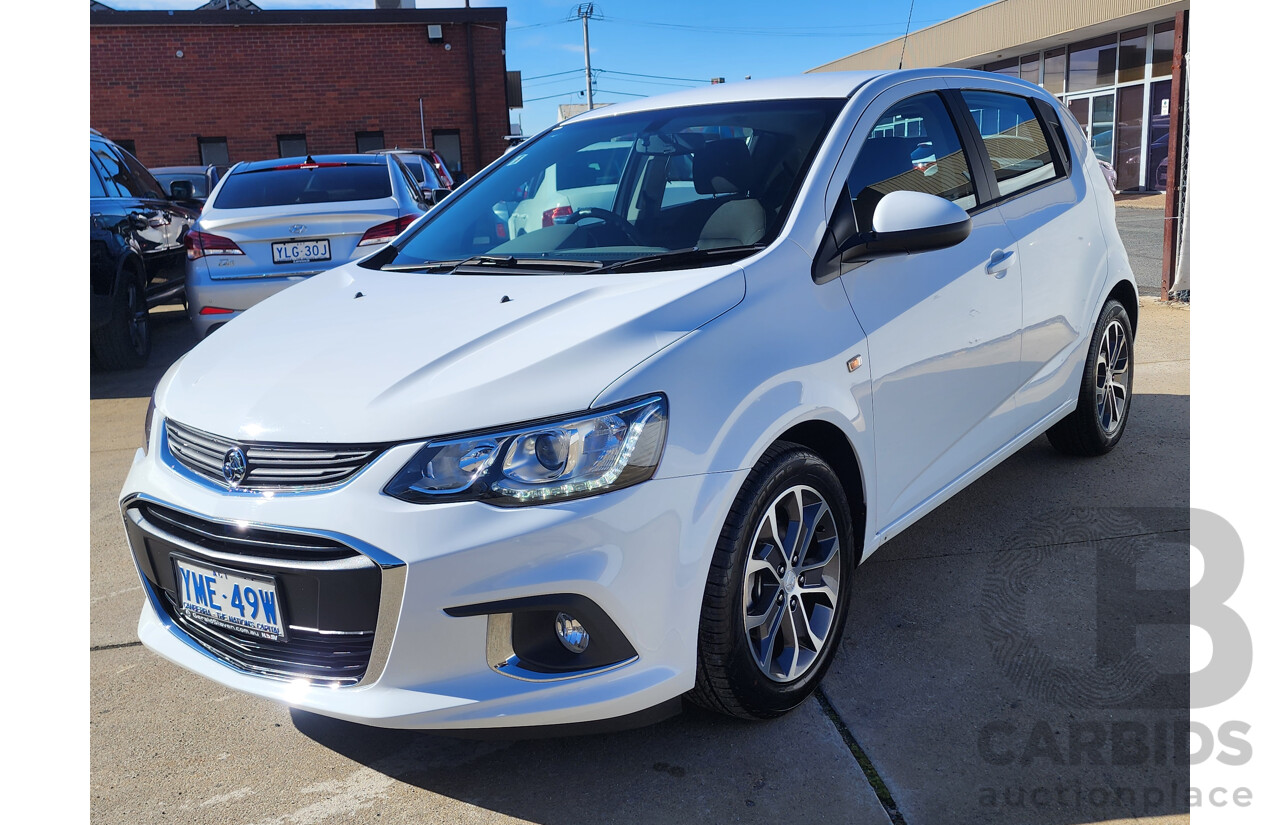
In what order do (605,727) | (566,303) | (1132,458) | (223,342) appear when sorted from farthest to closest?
1. (1132,458)
2. (223,342)
3. (566,303)
4. (605,727)

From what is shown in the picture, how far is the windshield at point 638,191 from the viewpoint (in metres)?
2.83

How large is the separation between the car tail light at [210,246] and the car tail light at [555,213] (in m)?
4.09

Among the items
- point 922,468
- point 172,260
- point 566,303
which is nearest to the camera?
point 566,303

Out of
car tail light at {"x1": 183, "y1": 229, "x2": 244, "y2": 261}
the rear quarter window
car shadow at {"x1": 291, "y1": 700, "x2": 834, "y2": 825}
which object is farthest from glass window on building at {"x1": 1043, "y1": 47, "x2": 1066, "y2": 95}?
car shadow at {"x1": 291, "y1": 700, "x2": 834, "y2": 825}

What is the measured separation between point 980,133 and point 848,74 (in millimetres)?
549

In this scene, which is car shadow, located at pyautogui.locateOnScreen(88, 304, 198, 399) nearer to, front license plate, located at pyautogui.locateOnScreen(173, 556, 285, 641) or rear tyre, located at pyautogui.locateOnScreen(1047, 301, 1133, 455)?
front license plate, located at pyautogui.locateOnScreen(173, 556, 285, 641)

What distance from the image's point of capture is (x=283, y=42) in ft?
68.7

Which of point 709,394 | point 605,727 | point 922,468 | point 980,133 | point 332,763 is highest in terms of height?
point 980,133

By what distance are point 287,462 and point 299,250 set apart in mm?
4908

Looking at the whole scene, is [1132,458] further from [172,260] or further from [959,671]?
[172,260]

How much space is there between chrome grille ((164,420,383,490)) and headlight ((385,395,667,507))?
0.40ft

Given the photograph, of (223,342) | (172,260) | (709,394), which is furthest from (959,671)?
(172,260)

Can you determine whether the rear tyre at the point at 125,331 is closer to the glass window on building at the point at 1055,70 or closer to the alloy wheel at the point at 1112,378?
the alloy wheel at the point at 1112,378

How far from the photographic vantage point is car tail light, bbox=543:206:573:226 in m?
3.22
